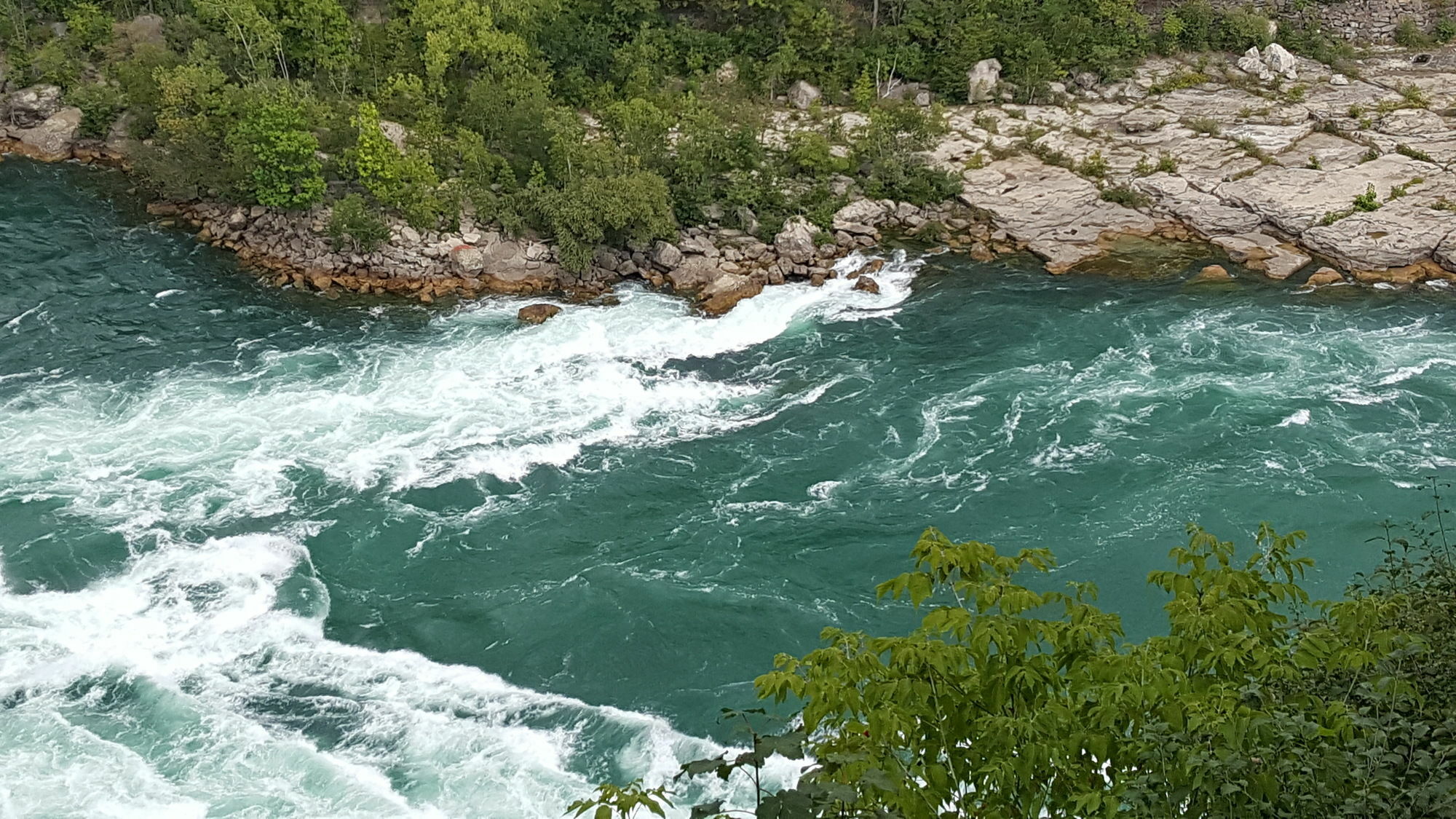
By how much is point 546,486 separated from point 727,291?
9832 millimetres

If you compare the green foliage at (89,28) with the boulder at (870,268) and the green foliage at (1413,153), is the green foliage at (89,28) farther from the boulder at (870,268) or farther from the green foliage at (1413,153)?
the green foliage at (1413,153)

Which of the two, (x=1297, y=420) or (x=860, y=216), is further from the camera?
(x=860, y=216)

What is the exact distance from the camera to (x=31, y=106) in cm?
4406

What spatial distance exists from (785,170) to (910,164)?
405cm

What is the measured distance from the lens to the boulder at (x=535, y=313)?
3309cm

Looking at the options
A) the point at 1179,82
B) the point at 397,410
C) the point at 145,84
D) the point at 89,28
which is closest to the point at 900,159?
the point at 1179,82

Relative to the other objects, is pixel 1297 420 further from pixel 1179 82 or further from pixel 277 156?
pixel 277 156

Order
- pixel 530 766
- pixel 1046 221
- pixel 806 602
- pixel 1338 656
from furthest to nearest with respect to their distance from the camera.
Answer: pixel 1046 221 < pixel 806 602 < pixel 530 766 < pixel 1338 656

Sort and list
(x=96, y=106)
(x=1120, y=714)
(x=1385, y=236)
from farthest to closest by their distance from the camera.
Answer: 1. (x=96, y=106)
2. (x=1385, y=236)
3. (x=1120, y=714)

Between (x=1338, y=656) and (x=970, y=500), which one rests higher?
(x=1338, y=656)

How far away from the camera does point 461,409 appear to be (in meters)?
29.0


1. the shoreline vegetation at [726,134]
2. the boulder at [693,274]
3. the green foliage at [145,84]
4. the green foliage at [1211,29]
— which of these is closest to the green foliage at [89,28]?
the shoreline vegetation at [726,134]

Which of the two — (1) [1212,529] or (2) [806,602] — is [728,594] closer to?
(2) [806,602]

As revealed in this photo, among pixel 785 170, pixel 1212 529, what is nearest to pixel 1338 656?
pixel 1212 529
